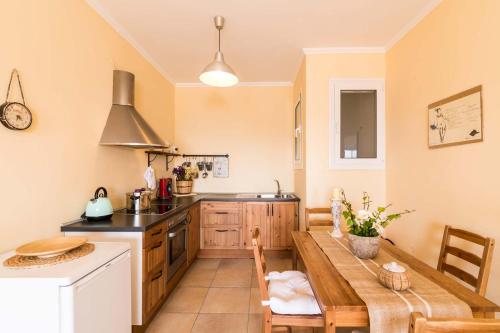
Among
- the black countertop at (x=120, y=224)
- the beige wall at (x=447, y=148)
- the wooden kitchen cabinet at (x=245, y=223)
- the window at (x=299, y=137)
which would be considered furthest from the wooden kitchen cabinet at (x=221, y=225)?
the beige wall at (x=447, y=148)

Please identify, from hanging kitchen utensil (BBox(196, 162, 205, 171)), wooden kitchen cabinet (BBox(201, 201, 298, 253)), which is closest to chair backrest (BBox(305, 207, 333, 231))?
wooden kitchen cabinet (BBox(201, 201, 298, 253))

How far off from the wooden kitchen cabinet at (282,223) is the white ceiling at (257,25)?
6.62ft

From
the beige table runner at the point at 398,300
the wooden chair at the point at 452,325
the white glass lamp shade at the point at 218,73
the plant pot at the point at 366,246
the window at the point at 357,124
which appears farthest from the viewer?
the window at the point at 357,124

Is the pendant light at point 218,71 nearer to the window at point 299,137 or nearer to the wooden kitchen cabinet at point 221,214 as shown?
the window at point 299,137

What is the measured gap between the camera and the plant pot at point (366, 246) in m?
1.48

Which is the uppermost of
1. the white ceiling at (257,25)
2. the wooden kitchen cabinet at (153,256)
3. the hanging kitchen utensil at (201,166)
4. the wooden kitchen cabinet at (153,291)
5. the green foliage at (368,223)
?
the white ceiling at (257,25)

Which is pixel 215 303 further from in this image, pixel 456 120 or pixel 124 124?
pixel 456 120

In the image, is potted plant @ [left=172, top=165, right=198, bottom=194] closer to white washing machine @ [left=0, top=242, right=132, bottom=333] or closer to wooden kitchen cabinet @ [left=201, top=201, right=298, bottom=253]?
wooden kitchen cabinet @ [left=201, top=201, right=298, bottom=253]

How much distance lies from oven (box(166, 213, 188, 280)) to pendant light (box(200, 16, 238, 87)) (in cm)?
142

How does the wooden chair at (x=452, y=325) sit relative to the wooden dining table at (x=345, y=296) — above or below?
above

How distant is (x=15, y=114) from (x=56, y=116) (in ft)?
1.03

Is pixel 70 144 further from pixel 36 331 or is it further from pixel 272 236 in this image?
pixel 272 236

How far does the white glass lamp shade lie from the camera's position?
2.08 meters

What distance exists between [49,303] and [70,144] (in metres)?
1.19
